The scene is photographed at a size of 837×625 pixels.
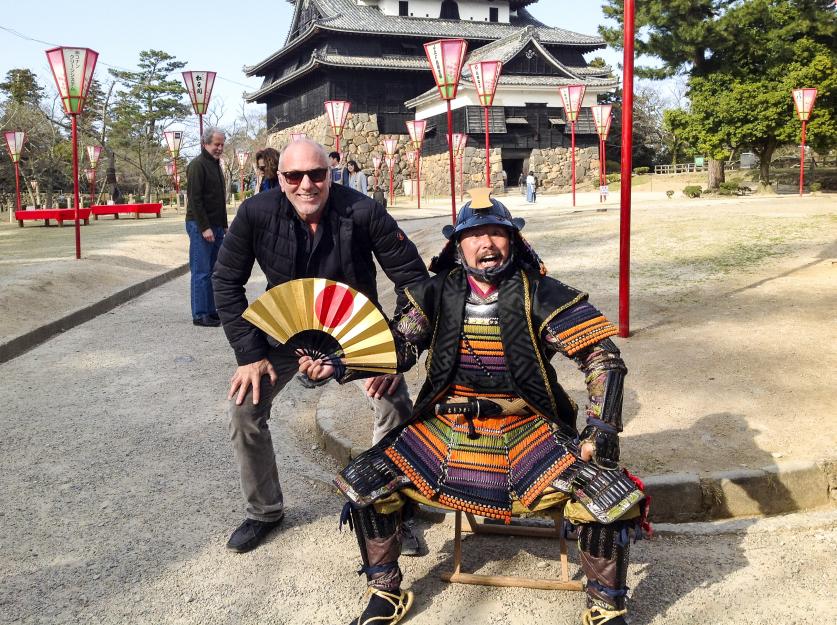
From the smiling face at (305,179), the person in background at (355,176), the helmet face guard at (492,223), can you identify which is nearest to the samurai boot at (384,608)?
the helmet face guard at (492,223)

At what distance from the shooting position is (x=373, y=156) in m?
41.2

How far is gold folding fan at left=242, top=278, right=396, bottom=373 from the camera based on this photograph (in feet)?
8.77

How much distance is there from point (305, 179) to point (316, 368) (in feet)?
2.57

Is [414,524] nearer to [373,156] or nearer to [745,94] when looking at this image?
[745,94]

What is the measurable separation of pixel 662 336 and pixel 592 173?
122ft

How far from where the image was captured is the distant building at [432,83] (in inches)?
1529

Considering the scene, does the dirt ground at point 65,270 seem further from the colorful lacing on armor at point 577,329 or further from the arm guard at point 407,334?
the colorful lacing on armor at point 577,329

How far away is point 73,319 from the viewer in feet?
27.1

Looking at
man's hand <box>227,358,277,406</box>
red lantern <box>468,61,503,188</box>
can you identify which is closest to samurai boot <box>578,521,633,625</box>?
man's hand <box>227,358,277,406</box>

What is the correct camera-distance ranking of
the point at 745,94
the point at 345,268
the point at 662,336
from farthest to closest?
1. the point at 745,94
2. the point at 662,336
3. the point at 345,268

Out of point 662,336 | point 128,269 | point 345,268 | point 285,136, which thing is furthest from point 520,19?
point 345,268

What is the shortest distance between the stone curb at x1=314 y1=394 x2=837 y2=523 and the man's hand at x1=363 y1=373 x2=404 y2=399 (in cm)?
71

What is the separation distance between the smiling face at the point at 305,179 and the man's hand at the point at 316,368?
25.6 inches

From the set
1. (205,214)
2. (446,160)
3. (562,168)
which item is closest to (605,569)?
(205,214)
